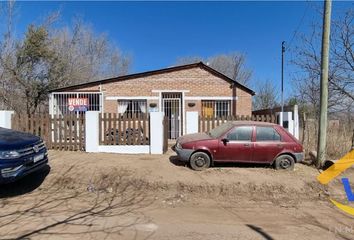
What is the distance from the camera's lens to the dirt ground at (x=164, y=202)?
5520 millimetres

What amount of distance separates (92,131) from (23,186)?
379 centimetres

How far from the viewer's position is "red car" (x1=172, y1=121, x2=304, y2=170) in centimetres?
977

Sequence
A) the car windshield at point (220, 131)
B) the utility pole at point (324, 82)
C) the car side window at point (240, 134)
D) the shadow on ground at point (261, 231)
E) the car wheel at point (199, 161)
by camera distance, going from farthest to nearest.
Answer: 1. the utility pole at point (324, 82)
2. the car windshield at point (220, 131)
3. the car side window at point (240, 134)
4. the car wheel at point (199, 161)
5. the shadow on ground at point (261, 231)

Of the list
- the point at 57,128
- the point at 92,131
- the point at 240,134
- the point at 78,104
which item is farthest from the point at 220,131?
the point at 78,104

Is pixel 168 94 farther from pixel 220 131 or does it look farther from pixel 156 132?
pixel 220 131

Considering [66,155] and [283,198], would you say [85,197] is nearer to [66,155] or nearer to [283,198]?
[66,155]

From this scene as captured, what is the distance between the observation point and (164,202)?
7.45m

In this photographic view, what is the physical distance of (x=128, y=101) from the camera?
57.9 ft

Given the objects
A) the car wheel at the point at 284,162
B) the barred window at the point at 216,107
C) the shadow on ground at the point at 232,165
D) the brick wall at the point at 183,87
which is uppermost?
the brick wall at the point at 183,87

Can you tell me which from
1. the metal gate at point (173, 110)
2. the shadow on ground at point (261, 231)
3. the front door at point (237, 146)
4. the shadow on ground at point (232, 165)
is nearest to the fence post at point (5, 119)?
the shadow on ground at point (232, 165)

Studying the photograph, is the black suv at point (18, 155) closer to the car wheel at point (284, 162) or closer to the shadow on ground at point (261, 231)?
the shadow on ground at point (261, 231)

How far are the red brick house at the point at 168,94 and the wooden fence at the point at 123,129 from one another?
550 cm

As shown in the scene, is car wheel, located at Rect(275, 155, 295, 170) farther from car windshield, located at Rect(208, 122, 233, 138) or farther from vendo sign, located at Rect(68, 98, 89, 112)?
vendo sign, located at Rect(68, 98, 89, 112)

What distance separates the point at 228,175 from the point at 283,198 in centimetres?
162
